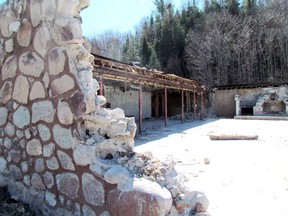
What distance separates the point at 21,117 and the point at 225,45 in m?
35.6

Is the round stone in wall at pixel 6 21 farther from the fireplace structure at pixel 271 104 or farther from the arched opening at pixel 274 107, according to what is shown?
the arched opening at pixel 274 107

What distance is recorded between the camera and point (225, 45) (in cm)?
3569

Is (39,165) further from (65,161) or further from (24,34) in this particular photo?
(24,34)

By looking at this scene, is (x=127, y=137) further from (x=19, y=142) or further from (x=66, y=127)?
(x=19, y=142)

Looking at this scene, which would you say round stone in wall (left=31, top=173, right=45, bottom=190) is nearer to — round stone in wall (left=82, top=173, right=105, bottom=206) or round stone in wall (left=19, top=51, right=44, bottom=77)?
round stone in wall (left=82, top=173, right=105, bottom=206)

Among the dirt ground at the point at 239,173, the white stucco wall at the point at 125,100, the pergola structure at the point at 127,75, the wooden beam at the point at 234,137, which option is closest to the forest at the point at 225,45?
the white stucco wall at the point at 125,100

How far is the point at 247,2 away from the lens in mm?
40031

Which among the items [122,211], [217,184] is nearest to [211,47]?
[217,184]

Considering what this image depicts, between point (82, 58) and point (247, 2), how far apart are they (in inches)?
1695

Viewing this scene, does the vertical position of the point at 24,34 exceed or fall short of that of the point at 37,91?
it exceeds it

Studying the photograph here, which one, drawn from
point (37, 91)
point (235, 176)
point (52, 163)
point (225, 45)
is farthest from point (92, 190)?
point (225, 45)

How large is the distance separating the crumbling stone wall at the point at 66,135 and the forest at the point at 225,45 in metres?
30.2

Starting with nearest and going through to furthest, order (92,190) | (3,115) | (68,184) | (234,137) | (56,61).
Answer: (92,190), (68,184), (56,61), (3,115), (234,137)

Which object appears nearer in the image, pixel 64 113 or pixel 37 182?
pixel 64 113
